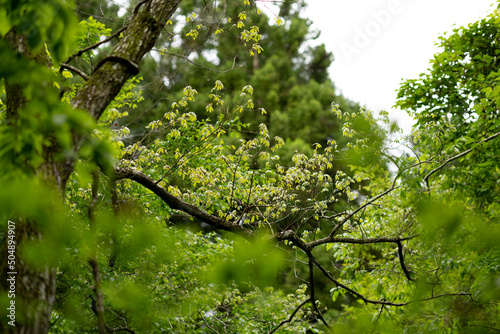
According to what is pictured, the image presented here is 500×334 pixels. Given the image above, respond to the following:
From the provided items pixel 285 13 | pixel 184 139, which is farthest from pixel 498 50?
pixel 285 13

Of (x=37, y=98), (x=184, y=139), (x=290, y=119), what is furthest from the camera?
(x=290, y=119)

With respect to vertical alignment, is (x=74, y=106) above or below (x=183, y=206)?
below

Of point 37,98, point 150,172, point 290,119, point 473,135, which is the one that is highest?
point 290,119

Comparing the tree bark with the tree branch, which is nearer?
the tree bark

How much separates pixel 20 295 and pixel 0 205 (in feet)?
2.92

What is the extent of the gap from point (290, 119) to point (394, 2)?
11.3 metres

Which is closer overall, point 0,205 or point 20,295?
point 0,205

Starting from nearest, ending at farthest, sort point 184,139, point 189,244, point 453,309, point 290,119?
point 453,309
point 189,244
point 184,139
point 290,119

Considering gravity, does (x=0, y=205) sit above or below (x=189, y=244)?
below

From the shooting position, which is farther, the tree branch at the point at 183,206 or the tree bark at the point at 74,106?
the tree branch at the point at 183,206

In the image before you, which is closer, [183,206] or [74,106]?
[74,106]

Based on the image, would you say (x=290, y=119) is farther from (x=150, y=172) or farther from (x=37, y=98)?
(x=37, y=98)

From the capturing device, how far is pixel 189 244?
6492mm

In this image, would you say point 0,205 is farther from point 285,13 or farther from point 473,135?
point 285,13
